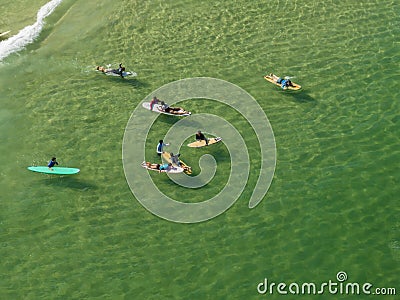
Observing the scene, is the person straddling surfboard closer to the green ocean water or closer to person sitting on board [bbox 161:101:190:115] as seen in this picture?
the green ocean water

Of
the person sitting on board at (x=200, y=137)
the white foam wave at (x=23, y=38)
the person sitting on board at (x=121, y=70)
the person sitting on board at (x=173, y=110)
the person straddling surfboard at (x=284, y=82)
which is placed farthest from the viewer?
the white foam wave at (x=23, y=38)

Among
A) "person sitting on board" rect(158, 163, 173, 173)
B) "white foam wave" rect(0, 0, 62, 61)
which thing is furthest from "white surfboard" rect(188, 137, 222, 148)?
"white foam wave" rect(0, 0, 62, 61)

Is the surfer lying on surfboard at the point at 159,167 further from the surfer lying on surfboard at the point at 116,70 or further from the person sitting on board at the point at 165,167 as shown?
the surfer lying on surfboard at the point at 116,70

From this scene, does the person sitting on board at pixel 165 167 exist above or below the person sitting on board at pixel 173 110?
below

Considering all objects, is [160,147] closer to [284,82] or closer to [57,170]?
[57,170]

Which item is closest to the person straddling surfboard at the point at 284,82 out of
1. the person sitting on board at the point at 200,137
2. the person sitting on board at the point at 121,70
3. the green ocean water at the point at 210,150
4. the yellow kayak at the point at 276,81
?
the yellow kayak at the point at 276,81

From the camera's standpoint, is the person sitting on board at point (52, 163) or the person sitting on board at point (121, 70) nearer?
the person sitting on board at point (52, 163)

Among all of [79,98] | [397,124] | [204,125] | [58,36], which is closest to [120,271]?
[204,125]

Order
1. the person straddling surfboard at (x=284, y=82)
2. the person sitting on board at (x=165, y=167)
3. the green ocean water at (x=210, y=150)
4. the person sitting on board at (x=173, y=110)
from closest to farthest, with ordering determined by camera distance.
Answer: the green ocean water at (x=210, y=150) < the person sitting on board at (x=165, y=167) < the person sitting on board at (x=173, y=110) < the person straddling surfboard at (x=284, y=82)
